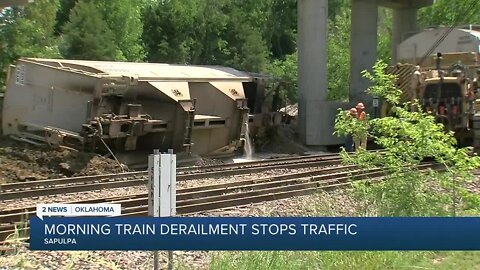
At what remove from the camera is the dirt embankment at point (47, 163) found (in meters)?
14.9

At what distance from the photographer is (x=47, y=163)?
624 inches

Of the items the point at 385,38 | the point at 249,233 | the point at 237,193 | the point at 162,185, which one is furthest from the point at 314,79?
the point at 249,233

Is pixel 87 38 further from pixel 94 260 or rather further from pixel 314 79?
pixel 94 260

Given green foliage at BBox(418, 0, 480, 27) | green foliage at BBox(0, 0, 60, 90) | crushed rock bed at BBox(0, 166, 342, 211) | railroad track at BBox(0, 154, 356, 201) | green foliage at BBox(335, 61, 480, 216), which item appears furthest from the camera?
green foliage at BBox(418, 0, 480, 27)

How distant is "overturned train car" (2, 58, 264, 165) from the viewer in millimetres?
16516

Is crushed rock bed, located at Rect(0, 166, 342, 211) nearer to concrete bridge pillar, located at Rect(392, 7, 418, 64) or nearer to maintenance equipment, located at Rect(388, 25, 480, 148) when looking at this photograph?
maintenance equipment, located at Rect(388, 25, 480, 148)

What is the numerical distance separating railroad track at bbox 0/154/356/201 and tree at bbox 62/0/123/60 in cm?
2304

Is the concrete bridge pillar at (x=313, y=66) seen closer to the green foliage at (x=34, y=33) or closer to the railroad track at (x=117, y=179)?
the railroad track at (x=117, y=179)

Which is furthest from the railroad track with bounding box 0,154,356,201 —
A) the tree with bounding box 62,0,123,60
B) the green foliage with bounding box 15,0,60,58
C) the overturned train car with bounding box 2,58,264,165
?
the tree with bounding box 62,0,123,60

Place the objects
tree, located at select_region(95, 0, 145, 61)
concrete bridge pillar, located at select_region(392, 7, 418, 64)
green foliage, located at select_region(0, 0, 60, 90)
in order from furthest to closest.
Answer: tree, located at select_region(95, 0, 145, 61), concrete bridge pillar, located at select_region(392, 7, 418, 64), green foliage, located at select_region(0, 0, 60, 90)

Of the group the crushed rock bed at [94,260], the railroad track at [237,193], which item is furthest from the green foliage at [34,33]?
the crushed rock bed at [94,260]

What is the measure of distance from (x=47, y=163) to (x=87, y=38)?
25031mm

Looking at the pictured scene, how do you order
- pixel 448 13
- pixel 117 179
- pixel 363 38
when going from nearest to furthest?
pixel 117 179, pixel 363 38, pixel 448 13

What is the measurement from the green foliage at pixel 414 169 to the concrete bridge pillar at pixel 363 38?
20225 millimetres
